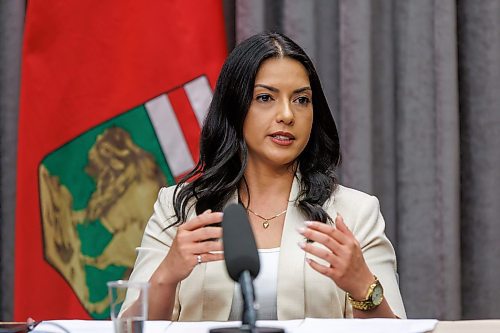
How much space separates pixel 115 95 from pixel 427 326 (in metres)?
1.37

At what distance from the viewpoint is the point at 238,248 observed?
1263mm

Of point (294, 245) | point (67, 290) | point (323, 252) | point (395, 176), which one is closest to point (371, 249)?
point (294, 245)

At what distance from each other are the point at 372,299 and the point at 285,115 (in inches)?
19.3

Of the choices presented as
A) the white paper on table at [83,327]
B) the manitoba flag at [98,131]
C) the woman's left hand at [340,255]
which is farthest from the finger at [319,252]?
the manitoba flag at [98,131]

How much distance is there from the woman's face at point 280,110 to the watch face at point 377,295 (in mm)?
430

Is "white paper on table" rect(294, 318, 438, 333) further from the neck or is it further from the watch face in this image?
the neck

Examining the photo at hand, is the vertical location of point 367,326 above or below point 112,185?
below

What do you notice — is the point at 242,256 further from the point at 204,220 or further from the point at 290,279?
the point at 290,279

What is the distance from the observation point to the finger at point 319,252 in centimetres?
163

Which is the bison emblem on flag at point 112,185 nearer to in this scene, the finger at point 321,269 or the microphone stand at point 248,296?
the finger at point 321,269

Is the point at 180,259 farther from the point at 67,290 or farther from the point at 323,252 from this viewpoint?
the point at 67,290

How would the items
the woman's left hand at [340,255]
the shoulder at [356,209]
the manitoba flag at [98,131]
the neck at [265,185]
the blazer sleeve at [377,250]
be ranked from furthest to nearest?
the manitoba flag at [98,131]
the neck at [265,185]
the shoulder at [356,209]
the blazer sleeve at [377,250]
the woman's left hand at [340,255]

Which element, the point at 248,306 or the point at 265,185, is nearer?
the point at 248,306

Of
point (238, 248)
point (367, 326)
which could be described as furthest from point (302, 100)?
point (238, 248)
